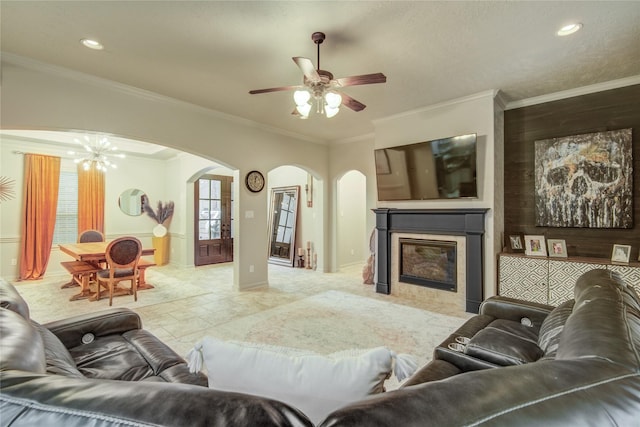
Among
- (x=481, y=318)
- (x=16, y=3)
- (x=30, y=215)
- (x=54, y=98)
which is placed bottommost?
(x=481, y=318)

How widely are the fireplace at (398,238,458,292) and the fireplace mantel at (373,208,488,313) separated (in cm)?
19

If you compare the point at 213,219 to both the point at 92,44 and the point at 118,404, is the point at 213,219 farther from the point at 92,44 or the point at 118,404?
the point at 118,404

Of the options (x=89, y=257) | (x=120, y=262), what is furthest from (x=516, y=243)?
(x=89, y=257)

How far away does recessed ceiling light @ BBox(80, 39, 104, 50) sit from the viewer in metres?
2.63

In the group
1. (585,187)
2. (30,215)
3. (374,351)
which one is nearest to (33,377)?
(374,351)

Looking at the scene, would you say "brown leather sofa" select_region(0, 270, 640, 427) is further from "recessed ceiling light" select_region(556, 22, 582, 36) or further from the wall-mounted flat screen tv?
the wall-mounted flat screen tv

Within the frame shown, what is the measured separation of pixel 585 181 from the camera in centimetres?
352

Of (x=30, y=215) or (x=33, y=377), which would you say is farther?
(x=30, y=215)

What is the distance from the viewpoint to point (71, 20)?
234 cm

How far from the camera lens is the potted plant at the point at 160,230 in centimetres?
725

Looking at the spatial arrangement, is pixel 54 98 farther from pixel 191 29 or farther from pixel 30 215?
pixel 30 215

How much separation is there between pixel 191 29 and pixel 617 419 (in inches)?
124

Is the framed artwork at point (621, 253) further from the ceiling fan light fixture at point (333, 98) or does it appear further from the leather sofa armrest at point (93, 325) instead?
the leather sofa armrest at point (93, 325)

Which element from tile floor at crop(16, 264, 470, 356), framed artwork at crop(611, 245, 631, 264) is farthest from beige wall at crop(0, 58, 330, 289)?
framed artwork at crop(611, 245, 631, 264)
